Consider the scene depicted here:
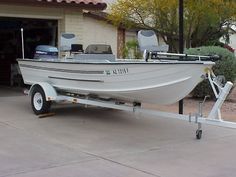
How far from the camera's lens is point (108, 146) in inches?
334

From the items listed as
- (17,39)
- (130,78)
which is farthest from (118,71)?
(17,39)

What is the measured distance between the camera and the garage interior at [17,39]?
639 inches

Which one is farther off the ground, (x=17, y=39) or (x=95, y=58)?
(x=17, y=39)

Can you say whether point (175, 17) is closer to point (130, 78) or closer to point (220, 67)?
point (220, 67)

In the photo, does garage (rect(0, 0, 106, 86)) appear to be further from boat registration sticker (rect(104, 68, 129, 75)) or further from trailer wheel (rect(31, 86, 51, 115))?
boat registration sticker (rect(104, 68, 129, 75))

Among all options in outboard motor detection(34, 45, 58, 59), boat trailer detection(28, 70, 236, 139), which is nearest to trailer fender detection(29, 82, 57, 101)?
boat trailer detection(28, 70, 236, 139)

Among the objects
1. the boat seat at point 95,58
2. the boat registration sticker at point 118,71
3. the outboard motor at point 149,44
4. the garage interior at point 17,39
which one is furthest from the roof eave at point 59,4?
the boat registration sticker at point 118,71

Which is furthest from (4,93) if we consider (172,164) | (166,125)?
(172,164)

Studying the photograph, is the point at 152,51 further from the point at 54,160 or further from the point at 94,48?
the point at 94,48

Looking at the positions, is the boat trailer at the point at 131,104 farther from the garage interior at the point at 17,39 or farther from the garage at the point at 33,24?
the garage interior at the point at 17,39

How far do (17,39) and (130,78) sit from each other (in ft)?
33.4

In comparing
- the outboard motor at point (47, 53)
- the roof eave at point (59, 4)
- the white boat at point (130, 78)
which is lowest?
the white boat at point (130, 78)

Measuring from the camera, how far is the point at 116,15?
19922mm

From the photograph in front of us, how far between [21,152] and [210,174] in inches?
112
